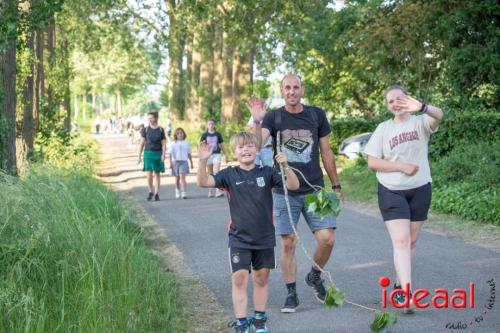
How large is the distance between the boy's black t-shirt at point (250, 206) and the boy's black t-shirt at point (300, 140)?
2.13ft

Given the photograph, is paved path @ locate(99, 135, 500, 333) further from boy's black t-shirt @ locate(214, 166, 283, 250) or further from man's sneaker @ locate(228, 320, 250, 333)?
boy's black t-shirt @ locate(214, 166, 283, 250)

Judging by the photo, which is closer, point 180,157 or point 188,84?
point 180,157

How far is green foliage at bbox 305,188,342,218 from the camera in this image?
6305 mm

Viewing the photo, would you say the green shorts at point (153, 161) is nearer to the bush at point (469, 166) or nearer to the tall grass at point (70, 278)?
the bush at point (469, 166)

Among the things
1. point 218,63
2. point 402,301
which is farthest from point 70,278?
point 218,63

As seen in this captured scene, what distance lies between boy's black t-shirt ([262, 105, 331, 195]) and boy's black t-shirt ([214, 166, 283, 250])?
650mm

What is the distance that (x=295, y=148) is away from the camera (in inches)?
266

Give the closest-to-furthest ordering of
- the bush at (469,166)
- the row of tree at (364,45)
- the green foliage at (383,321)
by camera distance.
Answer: the green foliage at (383,321) → the bush at (469,166) → the row of tree at (364,45)

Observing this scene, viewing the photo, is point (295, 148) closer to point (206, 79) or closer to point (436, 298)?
point (436, 298)

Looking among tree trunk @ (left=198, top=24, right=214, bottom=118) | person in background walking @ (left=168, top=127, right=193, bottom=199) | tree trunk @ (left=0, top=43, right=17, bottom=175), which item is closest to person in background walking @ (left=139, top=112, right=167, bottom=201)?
person in background walking @ (left=168, top=127, right=193, bottom=199)

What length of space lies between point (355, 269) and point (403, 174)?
2.26 m

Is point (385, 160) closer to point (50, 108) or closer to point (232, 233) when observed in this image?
point (232, 233)

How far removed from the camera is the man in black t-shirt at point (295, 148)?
6.71m

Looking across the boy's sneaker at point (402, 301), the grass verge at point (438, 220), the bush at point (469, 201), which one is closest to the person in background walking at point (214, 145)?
the grass verge at point (438, 220)
